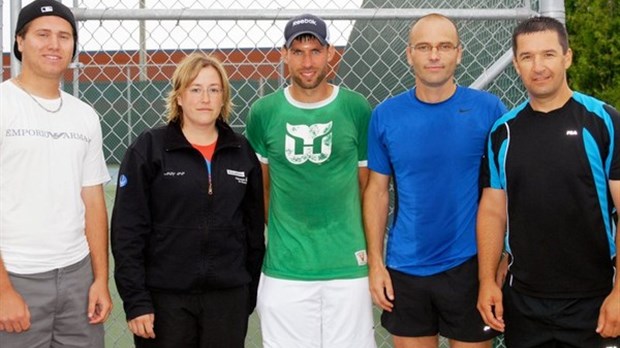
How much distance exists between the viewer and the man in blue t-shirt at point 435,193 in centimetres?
296

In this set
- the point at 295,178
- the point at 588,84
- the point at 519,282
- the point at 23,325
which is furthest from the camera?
the point at 588,84

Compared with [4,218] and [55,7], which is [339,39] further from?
[4,218]

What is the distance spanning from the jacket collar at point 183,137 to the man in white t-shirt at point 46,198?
0.29 metres

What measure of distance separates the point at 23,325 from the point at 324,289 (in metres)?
1.23

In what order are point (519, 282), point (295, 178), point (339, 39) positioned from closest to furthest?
point (519, 282) < point (295, 178) < point (339, 39)

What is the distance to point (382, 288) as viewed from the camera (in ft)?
10.1

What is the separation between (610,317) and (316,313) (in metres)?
1.22

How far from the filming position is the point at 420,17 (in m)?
3.28

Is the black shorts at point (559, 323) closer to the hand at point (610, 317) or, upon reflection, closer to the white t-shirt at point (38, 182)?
the hand at point (610, 317)

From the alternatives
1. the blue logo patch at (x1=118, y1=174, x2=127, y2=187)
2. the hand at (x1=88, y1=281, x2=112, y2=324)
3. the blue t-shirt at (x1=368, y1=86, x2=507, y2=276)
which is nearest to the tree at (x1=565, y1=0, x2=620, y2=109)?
the blue t-shirt at (x1=368, y1=86, x2=507, y2=276)

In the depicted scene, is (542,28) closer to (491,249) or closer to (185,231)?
(491,249)

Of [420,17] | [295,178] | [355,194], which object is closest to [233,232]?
[295,178]

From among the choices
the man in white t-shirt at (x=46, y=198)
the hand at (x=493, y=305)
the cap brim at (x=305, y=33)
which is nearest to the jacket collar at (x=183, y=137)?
the man in white t-shirt at (x=46, y=198)

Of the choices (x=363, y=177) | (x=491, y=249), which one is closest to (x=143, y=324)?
(x=363, y=177)
